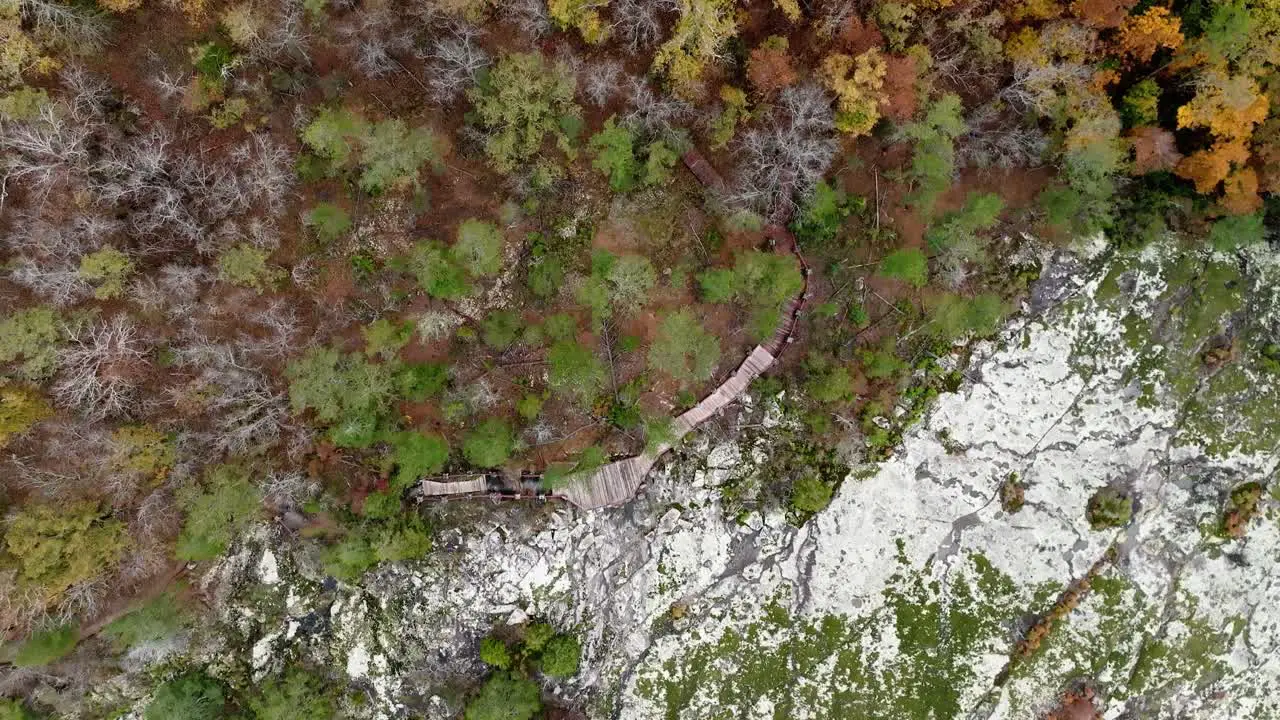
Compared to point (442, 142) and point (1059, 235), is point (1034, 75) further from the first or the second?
point (442, 142)

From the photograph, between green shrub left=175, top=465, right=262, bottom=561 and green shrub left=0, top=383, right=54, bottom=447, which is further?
green shrub left=175, top=465, right=262, bottom=561

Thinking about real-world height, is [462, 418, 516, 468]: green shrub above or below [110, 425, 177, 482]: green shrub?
above

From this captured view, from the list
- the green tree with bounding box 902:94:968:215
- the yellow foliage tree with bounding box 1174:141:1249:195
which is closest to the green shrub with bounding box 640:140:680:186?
the green tree with bounding box 902:94:968:215

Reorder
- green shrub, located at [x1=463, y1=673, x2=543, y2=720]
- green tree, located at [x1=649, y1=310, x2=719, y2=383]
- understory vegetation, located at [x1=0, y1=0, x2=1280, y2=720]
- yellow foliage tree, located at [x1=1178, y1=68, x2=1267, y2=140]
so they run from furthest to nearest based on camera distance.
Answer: green tree, located at [x1=649, y1=310, x2=719, y2=383] < green shrub, located at [x1=463, y1=673, x2=543, y2=720] < understory vegetation, located at [x1=0, y1=0, x2=1280, y2=720] < yellow foliage tree, located at [x1=1178, y1=68, x2=1267, y2=140]

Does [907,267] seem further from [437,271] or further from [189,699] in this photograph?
[189,699]

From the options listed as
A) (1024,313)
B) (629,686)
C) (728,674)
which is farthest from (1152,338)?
(629,686)

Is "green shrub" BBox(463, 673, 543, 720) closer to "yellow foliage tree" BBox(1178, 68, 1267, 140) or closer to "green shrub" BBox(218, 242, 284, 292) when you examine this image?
"green shrub" BBox(218, 242, 284, 292)
